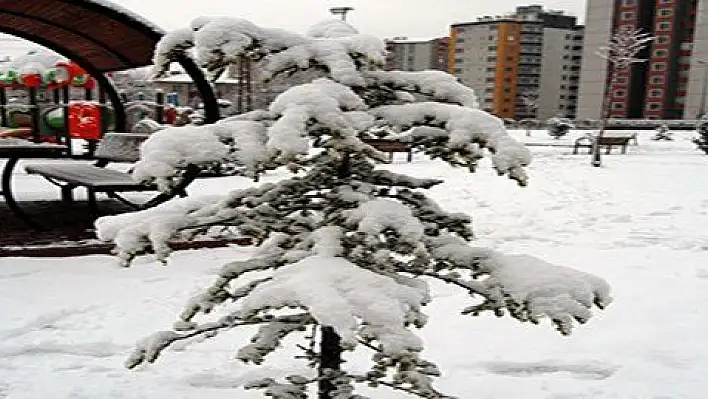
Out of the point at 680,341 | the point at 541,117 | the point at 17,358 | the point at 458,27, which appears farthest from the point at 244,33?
the point at 458,27

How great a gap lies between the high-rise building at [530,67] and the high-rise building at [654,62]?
46.5ft

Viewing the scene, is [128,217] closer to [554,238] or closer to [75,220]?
[75,220]

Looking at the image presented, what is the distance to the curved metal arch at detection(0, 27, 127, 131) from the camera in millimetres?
9427

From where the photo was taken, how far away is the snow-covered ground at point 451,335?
3.49 meters

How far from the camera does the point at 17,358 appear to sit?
12.1ft

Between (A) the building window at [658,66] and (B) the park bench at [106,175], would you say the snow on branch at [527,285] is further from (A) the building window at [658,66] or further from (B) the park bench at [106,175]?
(A) the building window at [658,66]

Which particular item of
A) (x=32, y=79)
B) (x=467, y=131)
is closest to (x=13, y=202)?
(x=467, y=131)

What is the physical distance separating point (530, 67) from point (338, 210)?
8196cm

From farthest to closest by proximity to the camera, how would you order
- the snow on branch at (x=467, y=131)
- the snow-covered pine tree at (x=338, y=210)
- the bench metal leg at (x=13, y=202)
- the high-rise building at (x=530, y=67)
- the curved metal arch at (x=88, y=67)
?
the high-rise building at (x=530, y=67) → the curved metal arch at (x=88, y=67) → the bench metal leg at (x=13, y=202) → the snow on branch at (x=467, y=131) → the snow-covered pine tree at (x=338, y=210)

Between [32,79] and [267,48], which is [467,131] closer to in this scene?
[267,48]

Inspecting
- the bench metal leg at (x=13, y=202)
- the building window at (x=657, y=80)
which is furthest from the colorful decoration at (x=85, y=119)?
the building window at (x=657, y=80)

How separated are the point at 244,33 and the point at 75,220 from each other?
20.2 ft

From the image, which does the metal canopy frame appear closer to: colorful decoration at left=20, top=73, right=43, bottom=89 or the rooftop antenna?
the rooftop antenna

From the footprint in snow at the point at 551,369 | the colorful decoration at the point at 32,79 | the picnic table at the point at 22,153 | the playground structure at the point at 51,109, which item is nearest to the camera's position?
the footprint in snow at the point at 551,369
